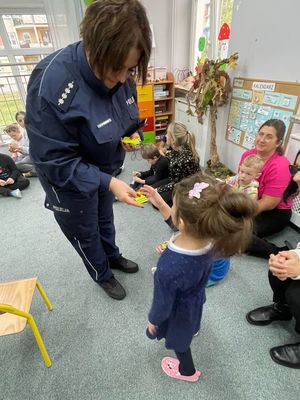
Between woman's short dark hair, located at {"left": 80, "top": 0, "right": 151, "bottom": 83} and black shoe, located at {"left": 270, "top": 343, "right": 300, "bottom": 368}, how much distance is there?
138 cm

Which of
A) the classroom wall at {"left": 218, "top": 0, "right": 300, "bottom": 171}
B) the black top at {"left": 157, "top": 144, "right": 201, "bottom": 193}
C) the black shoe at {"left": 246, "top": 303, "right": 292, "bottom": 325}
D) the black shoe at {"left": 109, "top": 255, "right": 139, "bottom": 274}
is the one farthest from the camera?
the black top at {"left": 157, "top": 144, "right": 201, "bottom": 193}

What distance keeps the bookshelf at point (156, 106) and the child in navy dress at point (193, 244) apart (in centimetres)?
304

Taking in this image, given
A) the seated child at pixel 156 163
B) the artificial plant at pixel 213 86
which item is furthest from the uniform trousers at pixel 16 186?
the artificial plant at pixel 213 86

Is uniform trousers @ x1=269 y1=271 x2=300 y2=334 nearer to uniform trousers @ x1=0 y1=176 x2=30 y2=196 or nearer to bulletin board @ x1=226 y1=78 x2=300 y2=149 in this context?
bulletin board @ x1=226 y1=78 x2=300 y2=149

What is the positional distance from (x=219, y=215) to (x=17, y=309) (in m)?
0.84

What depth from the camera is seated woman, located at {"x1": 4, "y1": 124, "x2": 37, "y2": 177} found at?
3.04 metres

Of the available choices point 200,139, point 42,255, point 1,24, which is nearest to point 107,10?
point 42,255

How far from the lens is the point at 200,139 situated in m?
3.03

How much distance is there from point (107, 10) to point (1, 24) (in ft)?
12.4

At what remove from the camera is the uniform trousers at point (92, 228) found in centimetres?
105

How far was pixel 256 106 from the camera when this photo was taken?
85.4 inches

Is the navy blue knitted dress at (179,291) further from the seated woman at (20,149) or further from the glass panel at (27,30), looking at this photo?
the glass panel at (27,30)

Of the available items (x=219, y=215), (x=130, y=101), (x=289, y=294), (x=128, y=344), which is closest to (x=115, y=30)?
(x=130, y=101)

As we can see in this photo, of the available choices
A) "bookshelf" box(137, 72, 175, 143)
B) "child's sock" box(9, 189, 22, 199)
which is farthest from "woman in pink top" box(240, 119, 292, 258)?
"child's sock" box(9, 189, 22, 199)
